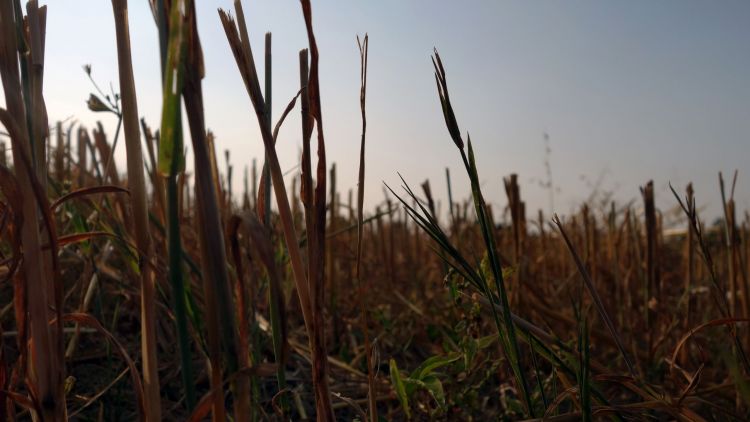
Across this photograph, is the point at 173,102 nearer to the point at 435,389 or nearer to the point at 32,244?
the point at 32,244

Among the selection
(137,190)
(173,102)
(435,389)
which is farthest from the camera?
(435,389)

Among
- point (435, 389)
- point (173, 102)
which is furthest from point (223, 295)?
point (435, 389)

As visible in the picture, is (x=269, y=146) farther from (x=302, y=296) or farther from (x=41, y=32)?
(x=41, y=32)

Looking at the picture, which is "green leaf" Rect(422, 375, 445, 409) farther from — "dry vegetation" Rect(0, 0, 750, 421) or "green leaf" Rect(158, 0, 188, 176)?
"green leaf" Rect(158, 0, 188, 176)

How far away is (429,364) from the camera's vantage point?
0.91 meters

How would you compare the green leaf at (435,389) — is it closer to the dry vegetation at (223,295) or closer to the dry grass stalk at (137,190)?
the dry vegetation at (223,295)

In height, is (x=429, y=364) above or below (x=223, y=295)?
below

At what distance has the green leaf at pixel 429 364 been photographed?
89 cm

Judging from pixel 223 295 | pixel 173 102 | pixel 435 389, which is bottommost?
pixel 435 389

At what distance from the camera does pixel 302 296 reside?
0.62 m

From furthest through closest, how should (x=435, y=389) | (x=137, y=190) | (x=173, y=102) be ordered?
(x=435, y=389), (x=137, y=190), (x=173, y=102)

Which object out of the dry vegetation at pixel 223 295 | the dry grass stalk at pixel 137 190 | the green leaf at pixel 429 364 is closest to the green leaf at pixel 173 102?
the dry vegetation at pixel 223 295

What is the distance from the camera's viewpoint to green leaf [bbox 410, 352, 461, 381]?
89 cm

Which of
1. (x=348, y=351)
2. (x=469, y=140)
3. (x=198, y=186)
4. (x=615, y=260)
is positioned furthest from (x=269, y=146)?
(x=615, y=260)
